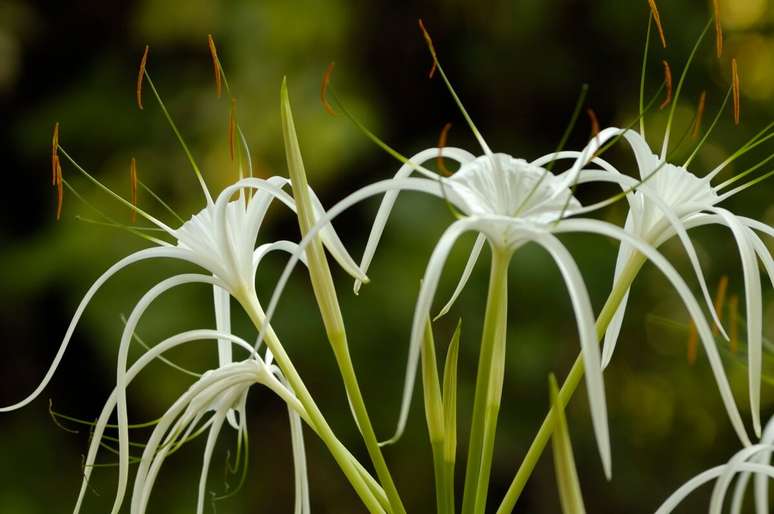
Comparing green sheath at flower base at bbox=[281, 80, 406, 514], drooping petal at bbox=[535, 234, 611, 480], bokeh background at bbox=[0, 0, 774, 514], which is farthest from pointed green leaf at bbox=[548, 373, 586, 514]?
bokeh background at bbox=[0, 0, 774, 514]

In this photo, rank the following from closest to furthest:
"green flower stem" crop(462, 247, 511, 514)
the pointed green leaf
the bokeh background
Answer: the pointed green leaf → "green flower stem" crop(462, 247, 511, 514) → the bokeh background

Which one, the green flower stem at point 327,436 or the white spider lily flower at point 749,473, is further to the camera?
the green flower stem at point 327,436

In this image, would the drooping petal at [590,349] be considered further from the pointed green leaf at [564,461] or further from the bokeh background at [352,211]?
the bokeh background at [352,211]

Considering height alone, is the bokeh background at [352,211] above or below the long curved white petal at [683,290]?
above


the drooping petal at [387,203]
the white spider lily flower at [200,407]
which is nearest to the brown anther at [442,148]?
the drooping petal at [387,203]

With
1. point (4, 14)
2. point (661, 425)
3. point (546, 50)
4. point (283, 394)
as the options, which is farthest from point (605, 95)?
point (283, 394)

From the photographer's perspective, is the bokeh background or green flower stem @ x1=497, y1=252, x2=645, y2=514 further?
the bokeh background

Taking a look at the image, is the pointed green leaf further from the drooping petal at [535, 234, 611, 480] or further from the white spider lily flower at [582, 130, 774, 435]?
the white spider lily flower at [582, 130, 774, 435]
